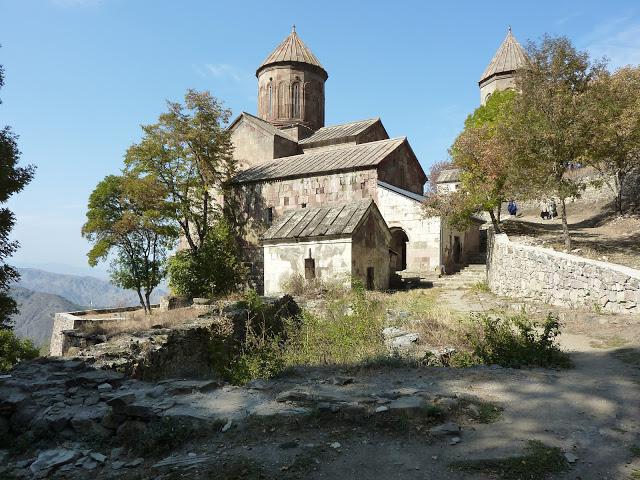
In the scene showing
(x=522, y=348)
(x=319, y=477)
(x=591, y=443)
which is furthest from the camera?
(x=522, y=348)

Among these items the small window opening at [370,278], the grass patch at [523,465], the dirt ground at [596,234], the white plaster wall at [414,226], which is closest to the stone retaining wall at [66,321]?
the small window opening at [370,278]

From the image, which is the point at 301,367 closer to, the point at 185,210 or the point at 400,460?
the point at 400,460

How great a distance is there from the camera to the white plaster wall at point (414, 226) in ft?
55.1

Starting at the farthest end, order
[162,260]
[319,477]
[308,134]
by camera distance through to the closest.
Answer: [308,134], [162,260], [319,477]

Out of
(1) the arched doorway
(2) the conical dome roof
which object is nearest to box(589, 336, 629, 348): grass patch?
(1) the arched doorway

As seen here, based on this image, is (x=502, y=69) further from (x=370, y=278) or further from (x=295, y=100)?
(x=370, y=278)

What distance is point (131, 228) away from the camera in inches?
741

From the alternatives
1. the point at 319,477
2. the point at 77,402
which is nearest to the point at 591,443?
the point at 319,477

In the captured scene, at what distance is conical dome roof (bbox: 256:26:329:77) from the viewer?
24500mm

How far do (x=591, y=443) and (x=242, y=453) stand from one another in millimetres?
2654

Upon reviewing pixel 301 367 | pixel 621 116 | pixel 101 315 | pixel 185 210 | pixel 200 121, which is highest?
pixel 200 121

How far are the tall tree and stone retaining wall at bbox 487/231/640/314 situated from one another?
41.4 feet

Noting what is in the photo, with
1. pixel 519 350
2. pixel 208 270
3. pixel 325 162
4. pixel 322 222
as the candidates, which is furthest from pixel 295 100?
pixel 519 350

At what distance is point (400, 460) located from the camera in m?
3.11
